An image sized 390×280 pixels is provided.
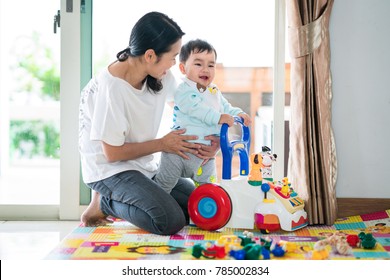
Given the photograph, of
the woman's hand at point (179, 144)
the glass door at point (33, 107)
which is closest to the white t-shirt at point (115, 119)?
the woman's hand at point (179, 144)

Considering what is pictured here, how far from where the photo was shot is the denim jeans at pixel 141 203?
2426 millimetres

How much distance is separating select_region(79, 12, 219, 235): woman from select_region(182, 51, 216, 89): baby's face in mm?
100

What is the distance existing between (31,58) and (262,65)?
4.44 ft

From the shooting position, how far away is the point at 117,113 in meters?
2.46

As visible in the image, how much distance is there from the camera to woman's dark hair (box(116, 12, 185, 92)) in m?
2.46

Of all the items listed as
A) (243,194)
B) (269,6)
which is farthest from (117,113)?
(269,6)

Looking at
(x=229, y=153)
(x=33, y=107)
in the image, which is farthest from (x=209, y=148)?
(x=33, y=107)

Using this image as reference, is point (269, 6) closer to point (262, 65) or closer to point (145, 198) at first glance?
point (262, 65)

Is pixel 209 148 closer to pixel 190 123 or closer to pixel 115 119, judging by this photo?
pixel 190 123

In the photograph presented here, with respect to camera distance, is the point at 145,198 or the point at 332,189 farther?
the point at 332,189

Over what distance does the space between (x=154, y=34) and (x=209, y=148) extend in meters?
0.55

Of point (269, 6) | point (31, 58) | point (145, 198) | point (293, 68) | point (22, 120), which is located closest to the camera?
point (145, 198)

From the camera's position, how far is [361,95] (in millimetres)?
2867

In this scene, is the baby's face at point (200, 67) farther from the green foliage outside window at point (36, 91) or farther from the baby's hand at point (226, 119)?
the green foliage outside window at point (36, 91)
